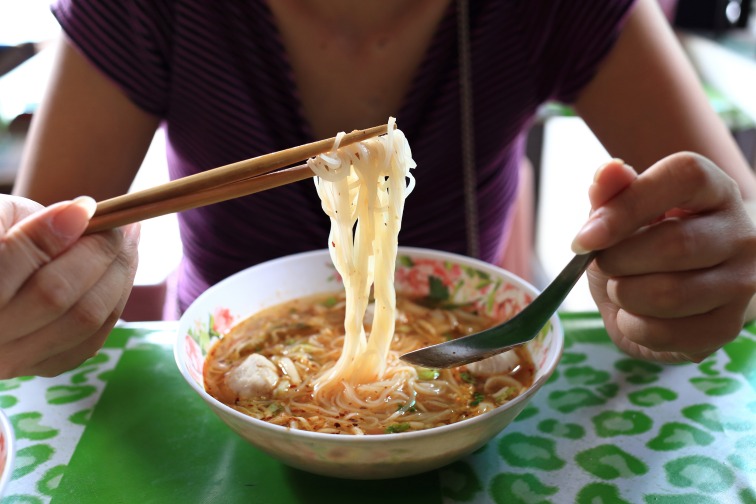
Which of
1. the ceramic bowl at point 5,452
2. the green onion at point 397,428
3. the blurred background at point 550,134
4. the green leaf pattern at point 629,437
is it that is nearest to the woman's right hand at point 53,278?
the ceramic bowl at point 5,452

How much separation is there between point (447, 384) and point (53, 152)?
0.95 m

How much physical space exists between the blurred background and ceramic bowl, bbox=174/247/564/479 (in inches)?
35.4

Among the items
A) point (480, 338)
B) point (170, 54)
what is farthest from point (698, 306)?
point (170, 54)

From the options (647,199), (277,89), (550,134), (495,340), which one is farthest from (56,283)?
(550,134)

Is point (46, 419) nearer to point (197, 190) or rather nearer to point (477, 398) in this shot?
point (197, 190)

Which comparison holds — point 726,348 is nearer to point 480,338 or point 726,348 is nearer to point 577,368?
point 577,368

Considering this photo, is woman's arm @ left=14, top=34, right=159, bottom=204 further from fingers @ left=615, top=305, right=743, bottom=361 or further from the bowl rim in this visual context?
fingers @ left=615, top=305, right=743, bottom=361

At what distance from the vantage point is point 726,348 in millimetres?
1265

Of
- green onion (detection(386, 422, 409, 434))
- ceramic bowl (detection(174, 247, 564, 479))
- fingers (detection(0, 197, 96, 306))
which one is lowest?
green onion (detection(386, 422, 409, 434))

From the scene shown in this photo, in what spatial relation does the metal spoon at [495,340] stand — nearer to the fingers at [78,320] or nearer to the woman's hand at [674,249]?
the woman's hand at [674,249]

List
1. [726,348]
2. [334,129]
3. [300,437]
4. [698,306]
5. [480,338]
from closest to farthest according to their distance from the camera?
[300,437], [698,306], [480,338], [726,348], [334,129]

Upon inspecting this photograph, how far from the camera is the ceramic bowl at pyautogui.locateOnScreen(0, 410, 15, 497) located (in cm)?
70

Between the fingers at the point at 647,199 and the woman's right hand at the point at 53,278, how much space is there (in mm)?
604

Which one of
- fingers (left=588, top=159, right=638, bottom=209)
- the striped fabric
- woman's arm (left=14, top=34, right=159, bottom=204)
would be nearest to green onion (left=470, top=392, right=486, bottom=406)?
fingers (left=588, top=159, right=638, bottom=209)
